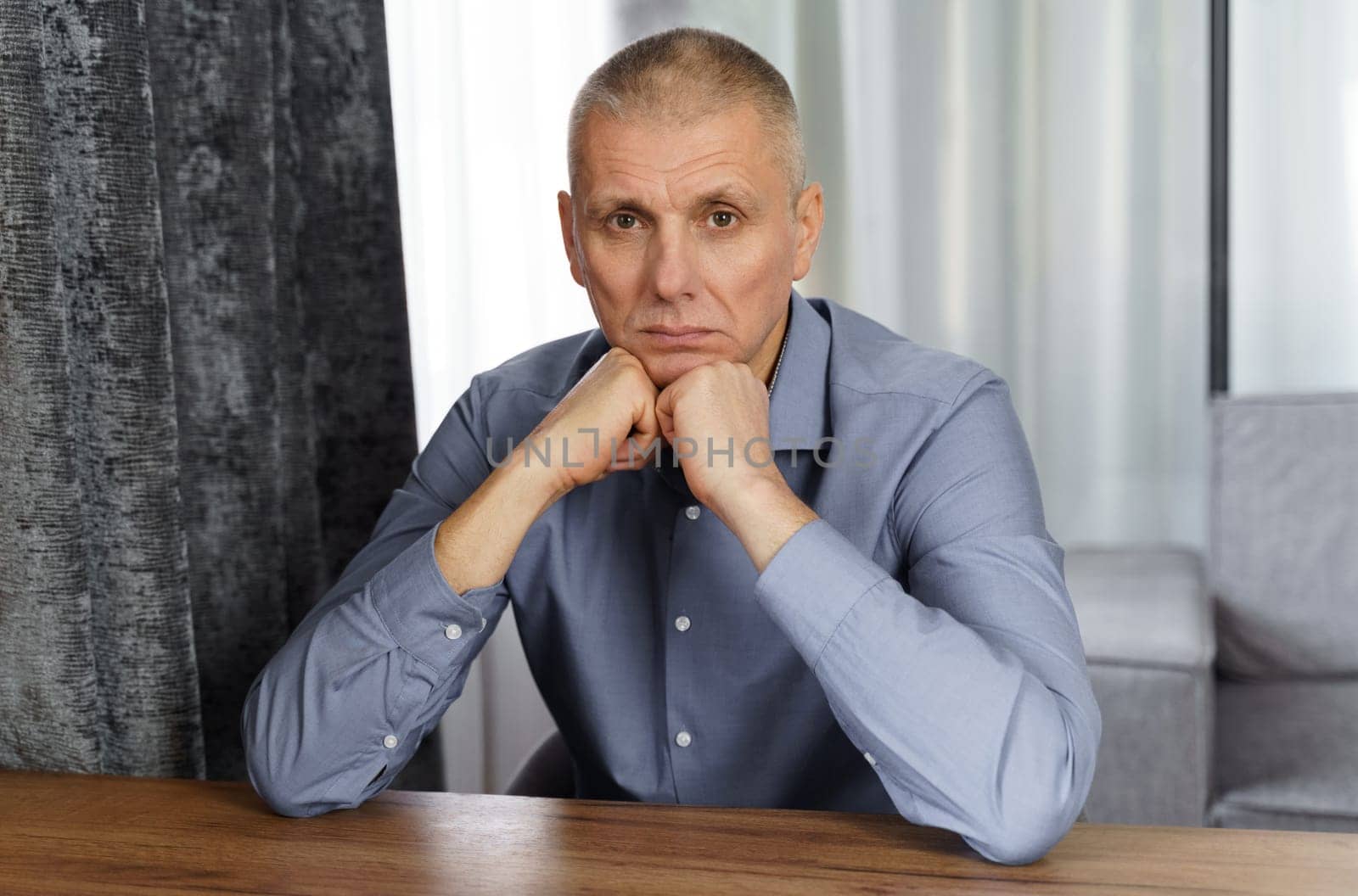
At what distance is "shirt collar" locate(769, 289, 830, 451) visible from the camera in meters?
1.41

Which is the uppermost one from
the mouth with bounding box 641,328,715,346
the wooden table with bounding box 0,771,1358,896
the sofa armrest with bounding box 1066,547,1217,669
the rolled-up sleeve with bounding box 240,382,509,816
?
the mouth with bounding box 641,328,715,346

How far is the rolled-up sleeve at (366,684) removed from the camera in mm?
1148

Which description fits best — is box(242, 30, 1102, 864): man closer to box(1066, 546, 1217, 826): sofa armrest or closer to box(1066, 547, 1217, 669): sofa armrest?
box(1066, 547, 1217, 669): sofa armrest

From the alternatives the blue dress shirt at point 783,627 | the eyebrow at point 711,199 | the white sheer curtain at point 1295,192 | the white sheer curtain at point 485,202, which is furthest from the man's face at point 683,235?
the white sheer curtain at point 1295,192

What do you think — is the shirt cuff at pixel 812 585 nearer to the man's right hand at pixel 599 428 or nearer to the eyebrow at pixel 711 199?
the man's right hand at pixel 599 428

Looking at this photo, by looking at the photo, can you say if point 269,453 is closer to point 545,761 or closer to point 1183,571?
point 545,761

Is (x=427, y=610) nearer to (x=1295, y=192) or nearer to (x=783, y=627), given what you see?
(x=783, y=627)

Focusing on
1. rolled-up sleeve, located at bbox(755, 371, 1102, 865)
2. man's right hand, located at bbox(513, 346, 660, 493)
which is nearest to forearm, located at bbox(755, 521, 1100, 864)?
rolled-up sleeve, located at bbox(755, 371, 1102, 865)

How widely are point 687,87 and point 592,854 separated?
760 mm

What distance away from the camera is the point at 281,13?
1.88 meters

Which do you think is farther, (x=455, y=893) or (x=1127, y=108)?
(x=1127, y=108)

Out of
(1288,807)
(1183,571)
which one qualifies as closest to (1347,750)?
(1288,807)

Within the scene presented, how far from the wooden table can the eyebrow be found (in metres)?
0.60

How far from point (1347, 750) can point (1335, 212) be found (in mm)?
1366
